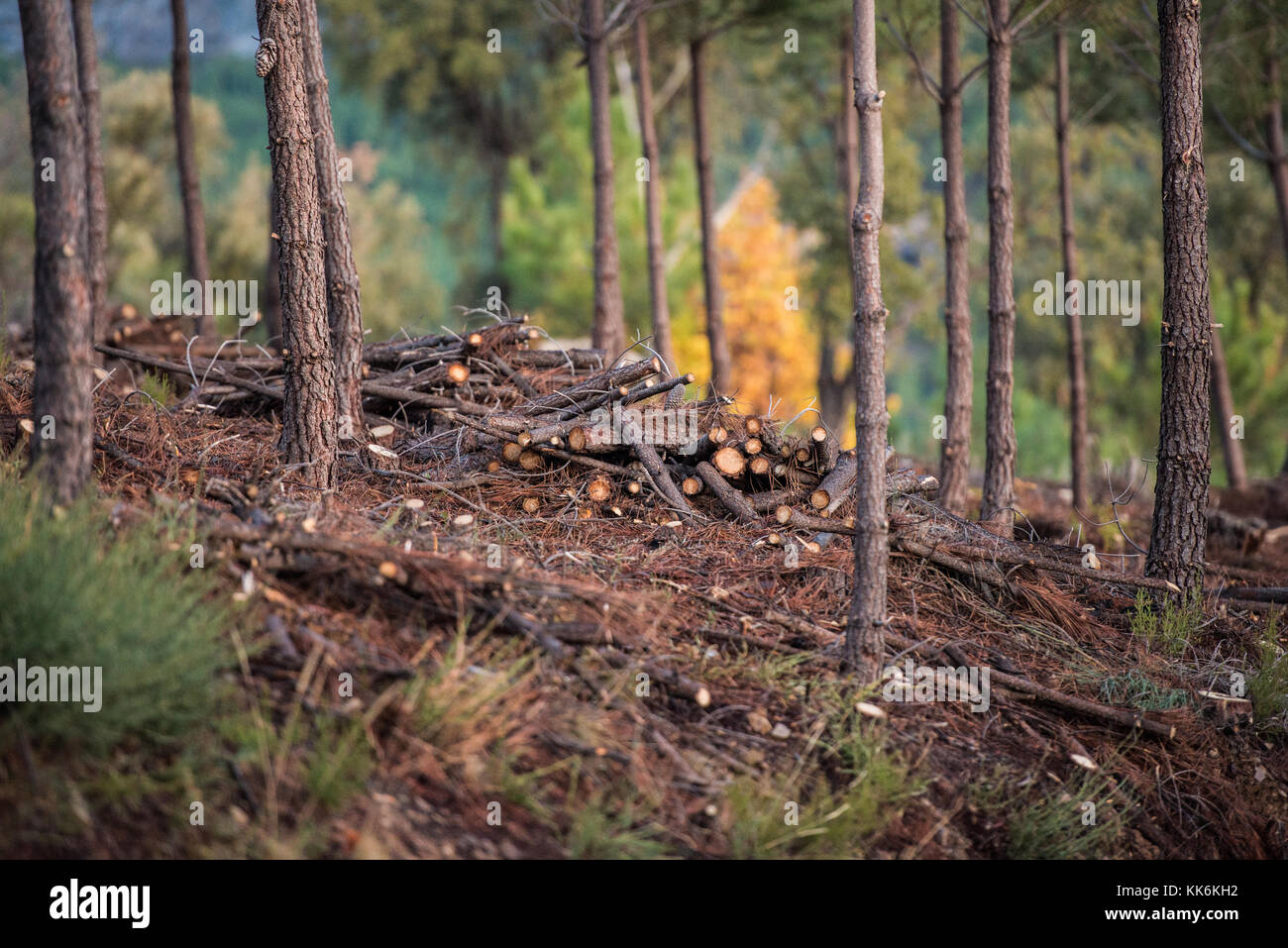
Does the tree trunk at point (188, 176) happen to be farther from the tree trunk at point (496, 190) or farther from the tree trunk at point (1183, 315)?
the tree trunk at point (496, 190)

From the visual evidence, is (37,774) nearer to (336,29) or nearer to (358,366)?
(358,366)

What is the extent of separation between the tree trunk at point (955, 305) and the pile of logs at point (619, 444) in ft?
5.82

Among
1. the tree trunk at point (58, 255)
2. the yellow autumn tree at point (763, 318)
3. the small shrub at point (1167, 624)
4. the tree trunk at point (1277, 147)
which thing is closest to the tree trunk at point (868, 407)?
the small shrub at point (1167, 624)

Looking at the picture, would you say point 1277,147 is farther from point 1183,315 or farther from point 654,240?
point 1183,315

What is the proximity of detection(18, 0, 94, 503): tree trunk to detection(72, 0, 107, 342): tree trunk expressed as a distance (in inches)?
192

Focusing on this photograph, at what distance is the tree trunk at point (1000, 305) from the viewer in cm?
823

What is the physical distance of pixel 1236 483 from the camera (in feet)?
44.8

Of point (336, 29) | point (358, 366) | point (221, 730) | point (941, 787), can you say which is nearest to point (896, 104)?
point (336, 29)

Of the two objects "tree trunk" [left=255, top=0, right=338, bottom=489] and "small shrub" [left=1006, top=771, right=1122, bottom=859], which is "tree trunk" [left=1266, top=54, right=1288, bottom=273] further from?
"tree trunk" [left=255, top=0, right=338, bottom=489]

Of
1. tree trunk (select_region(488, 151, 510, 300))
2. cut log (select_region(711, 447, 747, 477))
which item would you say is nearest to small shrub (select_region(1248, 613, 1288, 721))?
cut log (select_region(711, 447, 747, 477))

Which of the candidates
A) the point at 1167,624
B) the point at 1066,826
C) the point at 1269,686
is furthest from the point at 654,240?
the point at 1066,826

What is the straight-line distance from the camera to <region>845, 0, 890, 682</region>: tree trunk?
4695 mm

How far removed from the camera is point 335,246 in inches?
265

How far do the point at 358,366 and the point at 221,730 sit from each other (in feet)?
12.1
